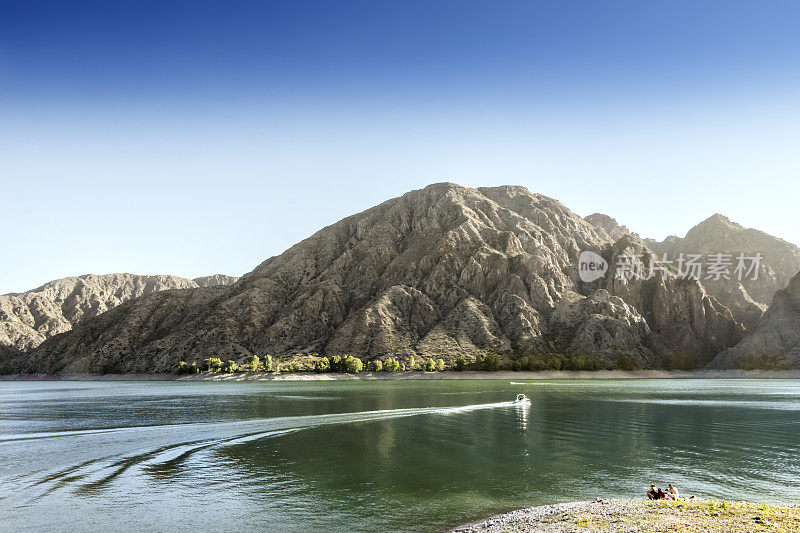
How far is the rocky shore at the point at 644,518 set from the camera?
2612 centimetres

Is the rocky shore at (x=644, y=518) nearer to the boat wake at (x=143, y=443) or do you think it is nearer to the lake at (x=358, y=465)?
the lake at (x=358, y=465)

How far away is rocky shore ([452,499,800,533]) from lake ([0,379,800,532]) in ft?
12.0

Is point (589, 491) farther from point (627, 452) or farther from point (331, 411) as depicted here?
point (331, 411)

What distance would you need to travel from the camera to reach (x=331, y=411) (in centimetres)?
9612

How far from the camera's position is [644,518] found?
93.9 feet

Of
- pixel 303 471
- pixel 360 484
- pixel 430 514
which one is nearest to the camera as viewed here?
pixel 430 514

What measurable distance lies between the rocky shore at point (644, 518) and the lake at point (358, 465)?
3.65 m

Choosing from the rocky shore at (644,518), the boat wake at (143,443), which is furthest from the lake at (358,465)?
the rocky shore at (644,518)

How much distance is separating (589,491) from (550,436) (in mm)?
28303

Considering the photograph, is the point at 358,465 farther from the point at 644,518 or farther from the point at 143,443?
the point at 143,443

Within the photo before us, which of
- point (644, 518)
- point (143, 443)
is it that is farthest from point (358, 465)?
point (143, 443)

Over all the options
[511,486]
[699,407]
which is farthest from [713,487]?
[699,407]

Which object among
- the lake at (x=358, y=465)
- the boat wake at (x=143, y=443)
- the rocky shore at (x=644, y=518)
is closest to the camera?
the rocky shore at (x=644, y=518)

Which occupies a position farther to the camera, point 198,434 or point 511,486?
point 198,434
